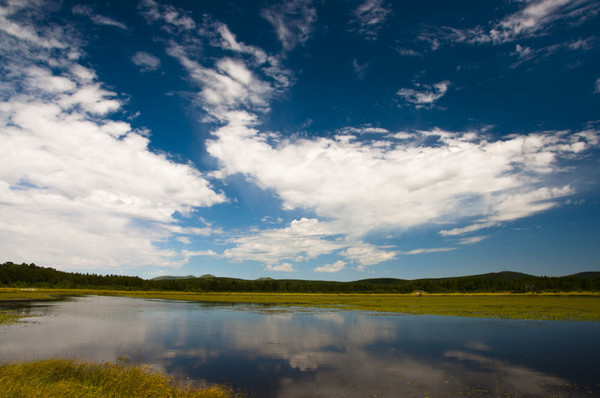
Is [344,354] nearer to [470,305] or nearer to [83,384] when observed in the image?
[83,384]

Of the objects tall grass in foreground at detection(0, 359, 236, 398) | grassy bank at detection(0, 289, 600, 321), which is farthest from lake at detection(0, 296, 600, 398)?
grassy bank at detection(0, 289, 600, 321)

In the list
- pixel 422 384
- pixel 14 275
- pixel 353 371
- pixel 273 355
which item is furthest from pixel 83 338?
pixel 14 275

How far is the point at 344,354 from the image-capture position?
27203mm

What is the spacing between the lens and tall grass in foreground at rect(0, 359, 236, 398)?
13.5m

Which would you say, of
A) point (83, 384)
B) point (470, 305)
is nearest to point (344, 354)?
point (83, 384)

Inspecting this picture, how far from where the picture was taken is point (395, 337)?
3597 centimetres

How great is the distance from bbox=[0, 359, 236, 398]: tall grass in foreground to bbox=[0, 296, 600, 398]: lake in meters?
2.94

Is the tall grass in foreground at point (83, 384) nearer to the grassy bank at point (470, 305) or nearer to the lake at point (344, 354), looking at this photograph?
the lake at point (344, 354)

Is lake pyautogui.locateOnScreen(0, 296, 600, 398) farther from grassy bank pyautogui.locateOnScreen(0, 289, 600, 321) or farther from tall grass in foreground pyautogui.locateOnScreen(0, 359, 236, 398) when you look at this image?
grassy bank pyautogui.locateOnScreen(0, 289, 600, 321)

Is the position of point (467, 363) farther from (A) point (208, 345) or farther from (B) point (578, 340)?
(A) point (208, 345)

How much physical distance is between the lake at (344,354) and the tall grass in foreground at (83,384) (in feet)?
9.63

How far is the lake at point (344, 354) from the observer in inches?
741

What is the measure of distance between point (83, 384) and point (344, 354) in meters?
18.2

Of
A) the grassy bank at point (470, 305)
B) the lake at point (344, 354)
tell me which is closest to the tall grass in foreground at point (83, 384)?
the lake at point (344, 354)
